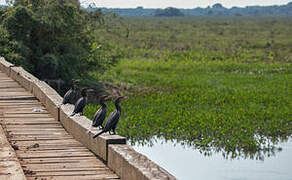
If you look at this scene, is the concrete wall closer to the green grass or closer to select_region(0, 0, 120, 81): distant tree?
the green grass

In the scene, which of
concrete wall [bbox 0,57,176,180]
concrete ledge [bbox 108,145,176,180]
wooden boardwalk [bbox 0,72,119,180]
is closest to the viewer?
concrete ledge [bbox 108,145,176,180]

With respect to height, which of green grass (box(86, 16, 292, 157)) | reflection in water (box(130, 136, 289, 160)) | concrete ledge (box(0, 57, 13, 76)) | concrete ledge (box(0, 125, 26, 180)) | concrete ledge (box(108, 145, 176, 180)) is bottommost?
reflection in water (box(130, 136, 289, 160))

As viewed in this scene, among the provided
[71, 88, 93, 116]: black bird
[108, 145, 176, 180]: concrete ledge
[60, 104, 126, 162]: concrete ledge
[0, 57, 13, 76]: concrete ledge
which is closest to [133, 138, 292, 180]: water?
[60, 104, 126, 162]: concrete ledge

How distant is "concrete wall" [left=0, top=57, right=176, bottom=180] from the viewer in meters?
5.31

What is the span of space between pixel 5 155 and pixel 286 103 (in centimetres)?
1147

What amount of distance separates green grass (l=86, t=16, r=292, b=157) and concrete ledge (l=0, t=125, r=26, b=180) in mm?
6038

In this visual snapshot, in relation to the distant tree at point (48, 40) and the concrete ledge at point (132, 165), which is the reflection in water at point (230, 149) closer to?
the concrete ledge at point (132, 165)

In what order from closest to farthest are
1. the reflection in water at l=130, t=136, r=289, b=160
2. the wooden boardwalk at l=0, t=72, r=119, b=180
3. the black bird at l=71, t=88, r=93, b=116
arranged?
the wooden boardwalk at l=0, t=72, r=119, b=180, the black bird at l=71, t=88, r=93, b=116, the reflection in water at l=130, t=136, r=289, b=160

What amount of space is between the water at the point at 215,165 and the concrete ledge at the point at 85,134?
10.2 ft

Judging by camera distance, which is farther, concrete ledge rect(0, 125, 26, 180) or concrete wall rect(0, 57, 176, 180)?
concrete ledge rect(0, 125, 26, 180)

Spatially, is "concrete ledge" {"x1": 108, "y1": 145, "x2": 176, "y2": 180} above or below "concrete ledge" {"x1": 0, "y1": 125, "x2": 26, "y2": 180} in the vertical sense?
above

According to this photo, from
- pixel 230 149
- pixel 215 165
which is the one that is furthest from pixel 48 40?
pixel 215 165

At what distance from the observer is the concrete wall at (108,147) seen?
5312 mm

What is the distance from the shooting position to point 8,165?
19.2 feet
